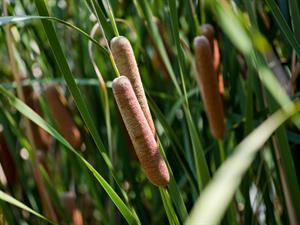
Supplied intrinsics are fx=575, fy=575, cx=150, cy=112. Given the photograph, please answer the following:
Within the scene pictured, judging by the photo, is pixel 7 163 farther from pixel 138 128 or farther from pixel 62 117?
pixel 138 128

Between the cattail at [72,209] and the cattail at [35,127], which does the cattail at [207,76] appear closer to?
the cattail at [72,209]

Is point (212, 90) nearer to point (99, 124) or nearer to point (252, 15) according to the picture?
point (252, 15)

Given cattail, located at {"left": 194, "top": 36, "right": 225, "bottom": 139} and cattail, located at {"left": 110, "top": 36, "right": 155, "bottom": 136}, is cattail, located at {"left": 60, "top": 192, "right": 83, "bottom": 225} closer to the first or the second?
cattail, located at {"left": 194, "top": 36, "right": 225, "bottom": 139}

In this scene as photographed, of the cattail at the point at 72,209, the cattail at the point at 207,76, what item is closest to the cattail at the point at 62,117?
the cattail at the point at 72,209

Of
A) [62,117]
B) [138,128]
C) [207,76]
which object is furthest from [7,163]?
[138,128]

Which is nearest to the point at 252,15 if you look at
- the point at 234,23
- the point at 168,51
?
the point at 234,23

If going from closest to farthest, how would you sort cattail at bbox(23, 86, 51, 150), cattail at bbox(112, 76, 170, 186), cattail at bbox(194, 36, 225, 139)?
cattail at bbox(112, 76, 170, 186) → cattail at bbox(194, 36, 225, 139) → cattail at bbox(23, 86, 51, 150)

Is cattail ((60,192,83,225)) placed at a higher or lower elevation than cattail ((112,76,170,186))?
lower

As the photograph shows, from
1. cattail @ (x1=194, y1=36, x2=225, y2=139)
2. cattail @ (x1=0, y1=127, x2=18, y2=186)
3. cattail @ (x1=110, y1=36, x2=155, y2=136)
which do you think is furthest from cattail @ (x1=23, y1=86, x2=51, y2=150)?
cattail @ (x1=110, y1=36, x2=155, y2=136)
